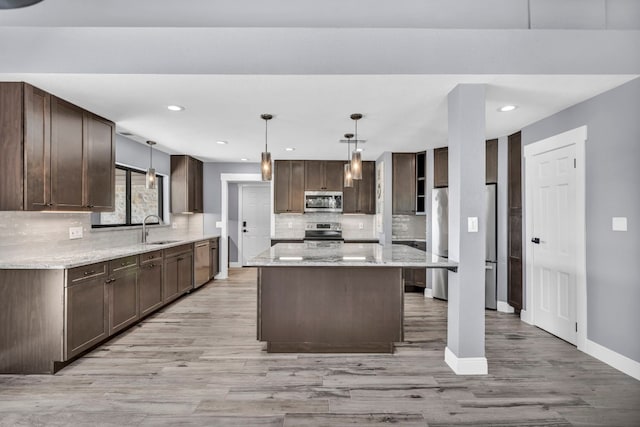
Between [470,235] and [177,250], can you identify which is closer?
[470,235]

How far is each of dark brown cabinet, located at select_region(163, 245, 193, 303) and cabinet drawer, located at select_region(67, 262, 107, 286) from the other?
1.36 metres

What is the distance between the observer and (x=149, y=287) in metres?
4.09

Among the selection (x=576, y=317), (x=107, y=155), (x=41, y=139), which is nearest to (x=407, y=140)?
(x=576, y=317)

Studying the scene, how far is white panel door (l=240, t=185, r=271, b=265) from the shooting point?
784 cm

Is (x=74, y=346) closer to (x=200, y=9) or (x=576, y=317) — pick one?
(x=200, y=9)

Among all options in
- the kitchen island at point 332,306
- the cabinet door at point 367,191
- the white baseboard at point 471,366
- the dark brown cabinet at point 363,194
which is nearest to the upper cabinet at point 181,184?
the dark brown cabinet at point 363,194

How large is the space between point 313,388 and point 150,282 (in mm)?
2596

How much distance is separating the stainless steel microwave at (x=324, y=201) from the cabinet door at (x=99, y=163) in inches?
130

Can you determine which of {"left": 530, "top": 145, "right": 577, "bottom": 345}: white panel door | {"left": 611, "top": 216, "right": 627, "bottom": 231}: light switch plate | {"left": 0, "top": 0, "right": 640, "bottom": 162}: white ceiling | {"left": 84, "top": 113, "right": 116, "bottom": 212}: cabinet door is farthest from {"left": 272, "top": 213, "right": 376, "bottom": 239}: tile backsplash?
{"left": 611, "top": 216, "right": 627, "bottom": 231}: light switch plate

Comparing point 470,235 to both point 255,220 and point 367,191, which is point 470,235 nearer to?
point 367,191

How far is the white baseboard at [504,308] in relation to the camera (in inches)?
173

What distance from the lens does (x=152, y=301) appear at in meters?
4.16

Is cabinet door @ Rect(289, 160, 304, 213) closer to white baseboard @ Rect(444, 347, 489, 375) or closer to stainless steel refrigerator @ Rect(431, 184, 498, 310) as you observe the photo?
stainless steel refrigerator @ Rect(431, 184, 498, 310)

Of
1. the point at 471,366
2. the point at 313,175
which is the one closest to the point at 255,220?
the point at 313,175
